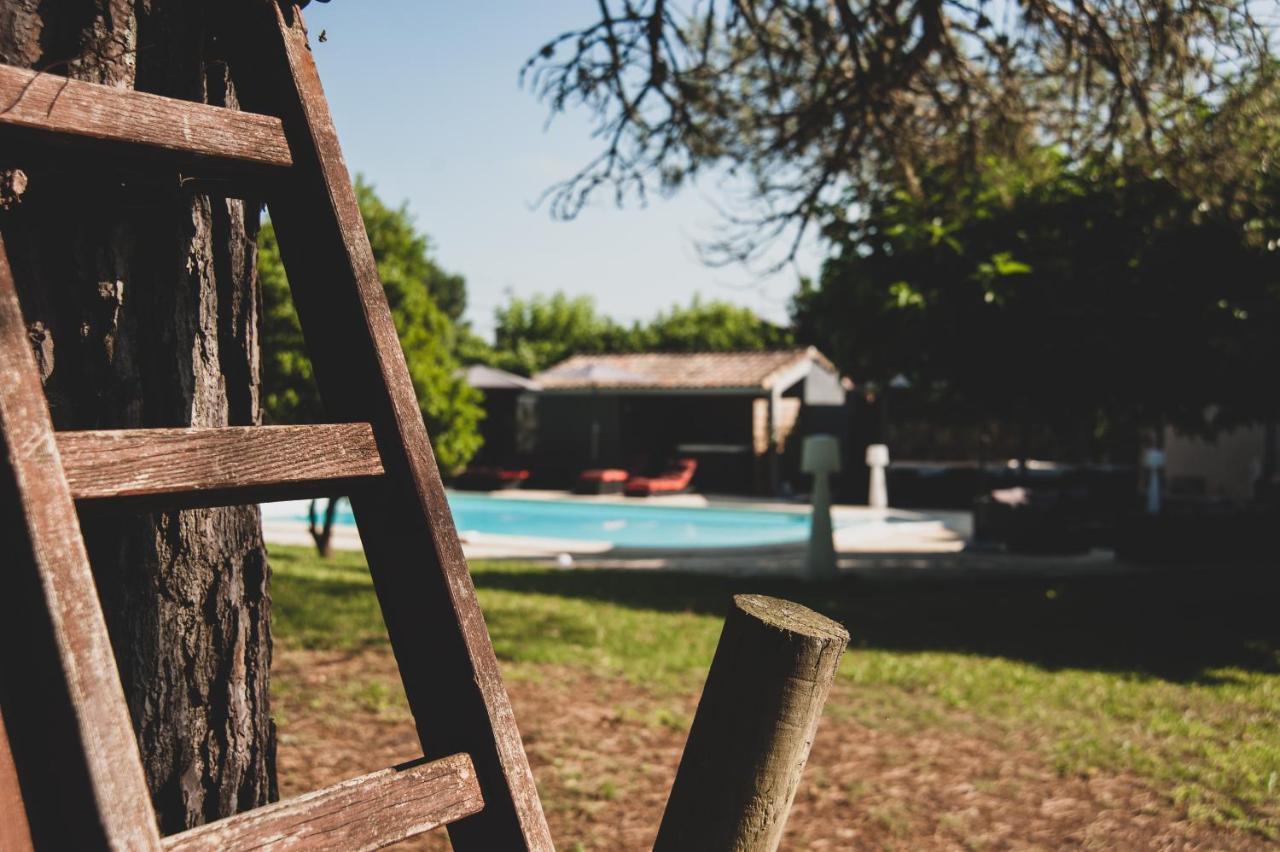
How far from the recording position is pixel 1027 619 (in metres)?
9.80

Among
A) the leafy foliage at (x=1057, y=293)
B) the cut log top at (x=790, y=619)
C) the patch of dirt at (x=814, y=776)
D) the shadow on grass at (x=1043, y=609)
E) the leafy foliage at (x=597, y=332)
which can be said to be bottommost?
the shadow on grass at (x=1043, y=609)

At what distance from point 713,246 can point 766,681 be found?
7.49m

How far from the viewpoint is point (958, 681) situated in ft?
23.6

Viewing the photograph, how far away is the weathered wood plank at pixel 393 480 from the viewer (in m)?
1.66

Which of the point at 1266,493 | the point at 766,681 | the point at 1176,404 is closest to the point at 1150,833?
the point at 766,681

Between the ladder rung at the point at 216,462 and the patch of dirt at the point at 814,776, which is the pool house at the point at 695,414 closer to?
the patch of dirt at the point at 814,776

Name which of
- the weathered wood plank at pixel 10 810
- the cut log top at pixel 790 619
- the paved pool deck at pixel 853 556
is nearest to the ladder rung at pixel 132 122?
the weathered wood plank at pixel 10 810

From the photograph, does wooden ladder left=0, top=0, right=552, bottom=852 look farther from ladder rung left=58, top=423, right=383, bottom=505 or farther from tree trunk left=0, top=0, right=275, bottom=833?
tree trunk left=0, top=0, right=275, bottom=833

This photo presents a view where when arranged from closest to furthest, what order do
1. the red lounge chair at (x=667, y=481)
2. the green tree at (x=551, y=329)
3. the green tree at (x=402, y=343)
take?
the green tree at (x=402, y=343) < the red lounge chair at (x=667, y=481) < the green tree at (x=551, y=329)

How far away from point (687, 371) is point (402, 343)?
15.2m

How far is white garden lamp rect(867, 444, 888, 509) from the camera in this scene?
22.4m

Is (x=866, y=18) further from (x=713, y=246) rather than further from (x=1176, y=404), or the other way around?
(x=1176, y=404)

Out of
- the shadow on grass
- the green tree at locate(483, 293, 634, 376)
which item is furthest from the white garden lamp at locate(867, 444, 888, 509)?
the green tree at locate(483, 293, 634, 376)

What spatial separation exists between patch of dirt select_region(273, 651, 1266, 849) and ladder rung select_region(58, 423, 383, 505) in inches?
113
